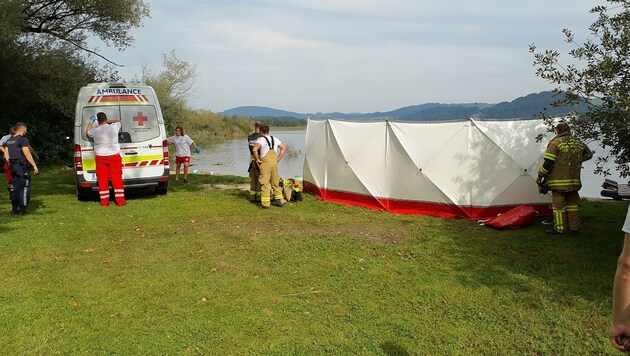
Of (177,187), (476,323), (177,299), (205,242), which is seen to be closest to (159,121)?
(177,187)

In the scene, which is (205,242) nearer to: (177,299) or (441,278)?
(177,299)

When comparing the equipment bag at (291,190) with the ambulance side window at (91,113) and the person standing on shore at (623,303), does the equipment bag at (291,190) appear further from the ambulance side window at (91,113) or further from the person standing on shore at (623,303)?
the person standing on shore at (623,303)

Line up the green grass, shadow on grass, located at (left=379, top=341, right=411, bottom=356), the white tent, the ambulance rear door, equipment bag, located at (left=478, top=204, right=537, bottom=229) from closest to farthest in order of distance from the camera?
1. shadow on grass, located at (left=379, top=341, right=411, bottom=356)
2. the green grass
3. equipment bag, located at (left=478, top=204, right=537, bottom=229)
4. the white tent
5. the ambulance rear door

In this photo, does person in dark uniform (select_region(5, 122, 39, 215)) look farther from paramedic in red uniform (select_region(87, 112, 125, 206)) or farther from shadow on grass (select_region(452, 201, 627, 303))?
shadow on grass (select_region(452, 201, 627, 303))

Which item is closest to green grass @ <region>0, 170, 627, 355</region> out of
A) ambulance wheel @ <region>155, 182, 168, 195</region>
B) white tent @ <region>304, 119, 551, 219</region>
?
white tent @ <region>304, 119, 551, 219</region>

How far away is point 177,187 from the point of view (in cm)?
1323

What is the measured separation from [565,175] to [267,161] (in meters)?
5.36

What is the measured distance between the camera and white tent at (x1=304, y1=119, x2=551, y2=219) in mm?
8664

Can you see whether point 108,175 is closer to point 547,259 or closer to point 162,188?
point 162,188

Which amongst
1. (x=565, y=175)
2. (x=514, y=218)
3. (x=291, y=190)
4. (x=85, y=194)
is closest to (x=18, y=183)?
(x=85, y=194)

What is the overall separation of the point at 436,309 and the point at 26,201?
7.90 metres

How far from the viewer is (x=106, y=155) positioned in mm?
9945

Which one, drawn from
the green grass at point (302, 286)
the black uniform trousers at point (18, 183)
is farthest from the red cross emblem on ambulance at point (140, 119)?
the green grass at point (302, 286)

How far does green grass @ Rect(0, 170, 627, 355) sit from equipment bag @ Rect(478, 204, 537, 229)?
18 centimetres
